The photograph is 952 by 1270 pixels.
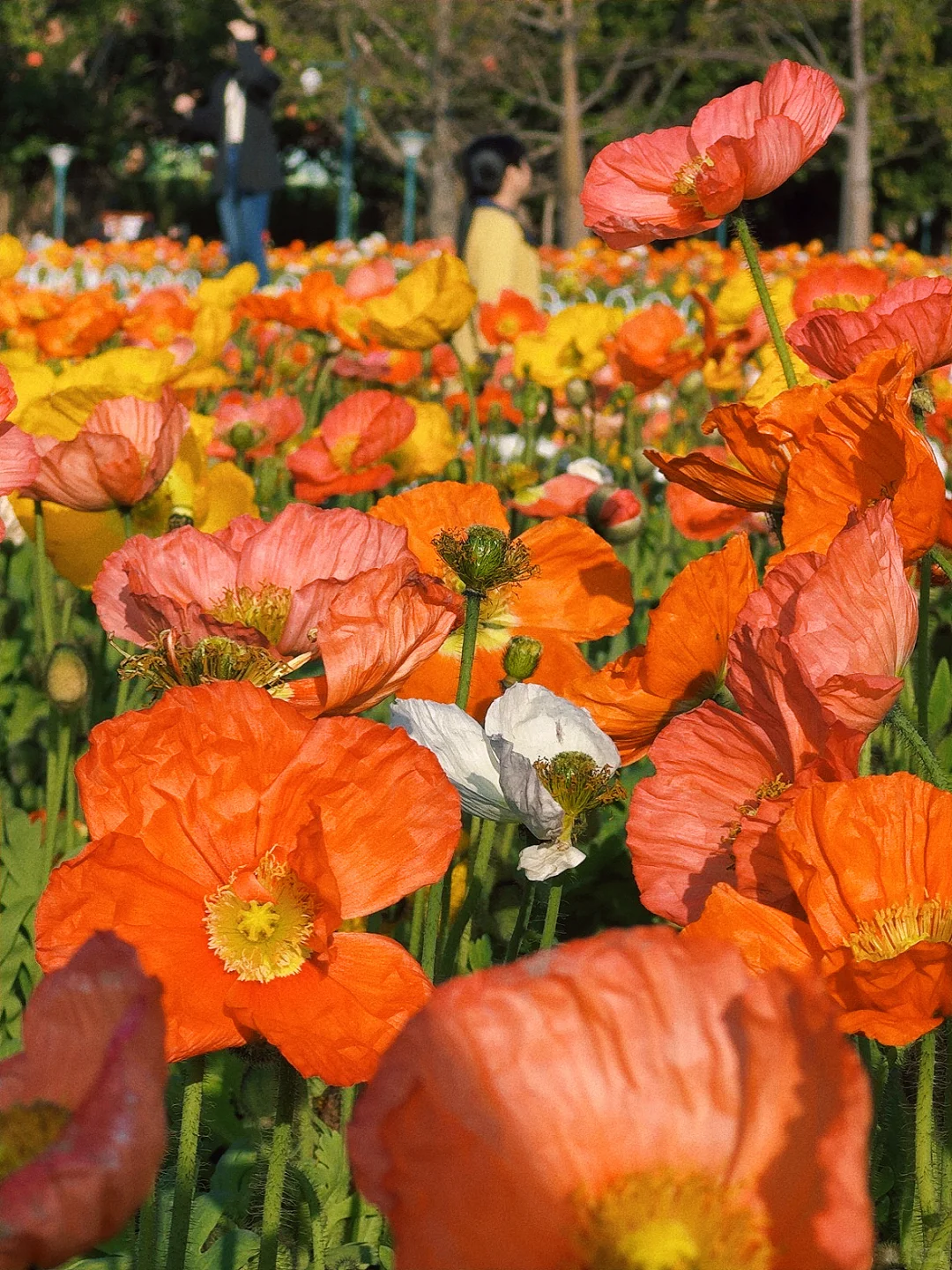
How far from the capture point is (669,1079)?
481 millimetres

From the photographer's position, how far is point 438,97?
2084 centimetres

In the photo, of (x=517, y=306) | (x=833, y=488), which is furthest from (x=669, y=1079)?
(x=517, y=306)

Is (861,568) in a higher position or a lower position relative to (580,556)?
higher

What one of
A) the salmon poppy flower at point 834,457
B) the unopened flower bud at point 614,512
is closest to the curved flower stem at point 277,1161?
the salmon poppy flower at point 834,457

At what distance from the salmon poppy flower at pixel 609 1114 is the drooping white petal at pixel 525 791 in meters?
0.38

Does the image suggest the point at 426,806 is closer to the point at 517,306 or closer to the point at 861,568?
the point at 861,568

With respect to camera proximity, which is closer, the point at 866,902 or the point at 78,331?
the point at 866,902

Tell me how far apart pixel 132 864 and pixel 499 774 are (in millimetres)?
221

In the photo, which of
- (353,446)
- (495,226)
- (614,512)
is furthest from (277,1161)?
(495,226)

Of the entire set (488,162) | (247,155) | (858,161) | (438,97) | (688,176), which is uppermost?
(438,97)

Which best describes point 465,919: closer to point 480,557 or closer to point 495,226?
point 480,557

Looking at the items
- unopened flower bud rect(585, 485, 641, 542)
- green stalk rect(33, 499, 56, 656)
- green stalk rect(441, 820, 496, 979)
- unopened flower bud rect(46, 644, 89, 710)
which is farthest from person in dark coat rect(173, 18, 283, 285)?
green stalk rect(441, 820, 496, 979)

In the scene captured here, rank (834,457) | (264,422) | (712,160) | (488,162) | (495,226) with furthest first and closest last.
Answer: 1. (488,162)
2. (495,226)
3. (264,422)
4. (712,160)
5. (834,457)

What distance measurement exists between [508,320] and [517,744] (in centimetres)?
333
